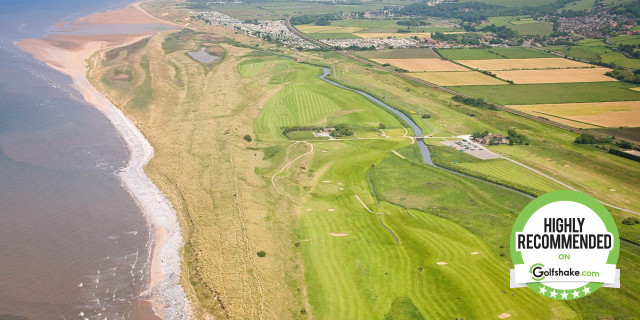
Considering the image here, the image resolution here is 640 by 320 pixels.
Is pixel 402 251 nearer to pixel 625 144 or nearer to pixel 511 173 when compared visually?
pixel 511 173

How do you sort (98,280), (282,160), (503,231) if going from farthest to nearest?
(282,160)
(503,231)
(98,280)

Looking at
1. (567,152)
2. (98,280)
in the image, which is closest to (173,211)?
(98,280)

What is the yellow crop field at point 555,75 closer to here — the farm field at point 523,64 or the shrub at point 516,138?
the farm field at point 523,64

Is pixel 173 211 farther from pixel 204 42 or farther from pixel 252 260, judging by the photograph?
pixel 204 42

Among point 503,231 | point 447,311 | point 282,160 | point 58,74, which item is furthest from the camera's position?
point 58,74

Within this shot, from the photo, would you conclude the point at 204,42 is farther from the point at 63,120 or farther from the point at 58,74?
the point at 63,120

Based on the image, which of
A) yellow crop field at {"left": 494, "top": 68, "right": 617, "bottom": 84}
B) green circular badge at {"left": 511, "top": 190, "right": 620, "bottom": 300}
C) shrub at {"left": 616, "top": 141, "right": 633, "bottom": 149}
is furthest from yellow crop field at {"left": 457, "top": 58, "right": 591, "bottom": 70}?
green circular badge at {"left": 511, "top": 190, "right": 620, "bottom": 300}

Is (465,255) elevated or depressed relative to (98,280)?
elevated

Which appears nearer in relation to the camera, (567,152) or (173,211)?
(173,211)
